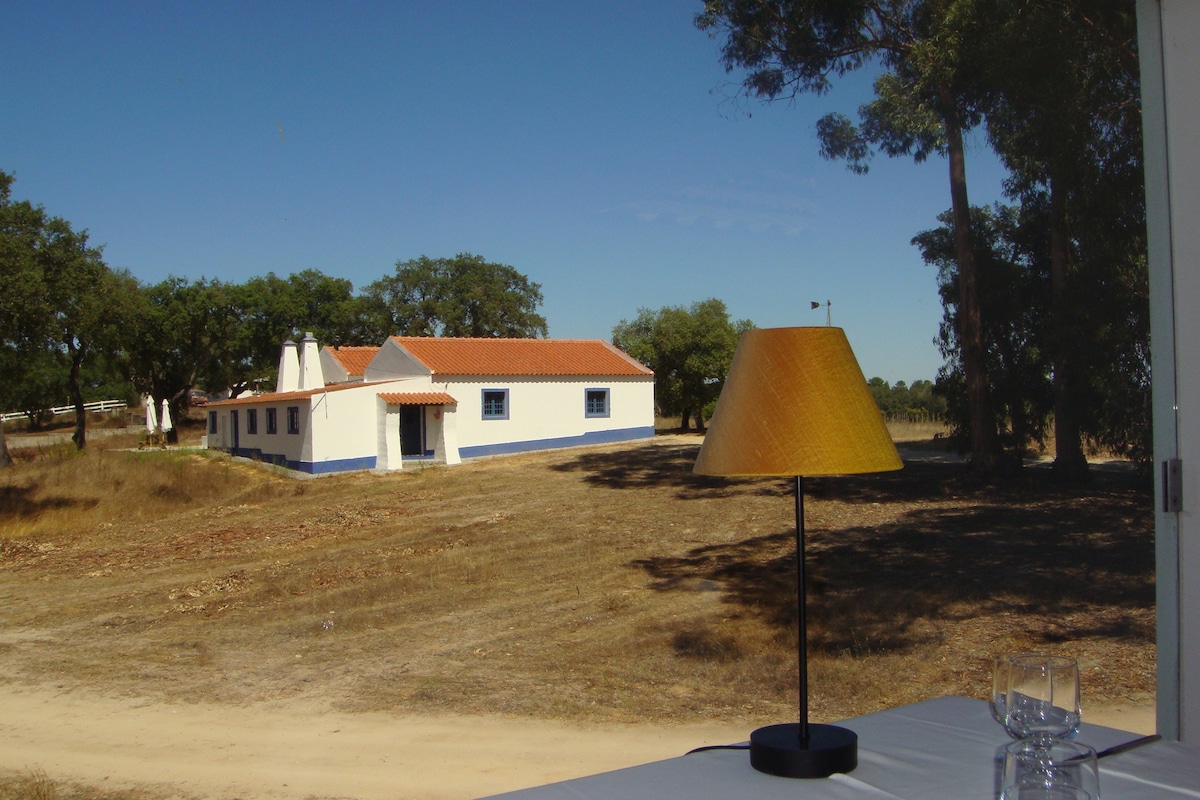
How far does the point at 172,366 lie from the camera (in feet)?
107

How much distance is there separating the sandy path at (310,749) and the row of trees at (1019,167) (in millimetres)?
8031

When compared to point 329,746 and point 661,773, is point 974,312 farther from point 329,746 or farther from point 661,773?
point 661,773

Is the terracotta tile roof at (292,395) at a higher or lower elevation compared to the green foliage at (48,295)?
lower

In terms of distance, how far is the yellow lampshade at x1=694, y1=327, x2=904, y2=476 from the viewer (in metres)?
2.04

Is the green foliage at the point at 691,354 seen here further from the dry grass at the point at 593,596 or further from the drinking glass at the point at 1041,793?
the drinking glass at the point at 1041,793

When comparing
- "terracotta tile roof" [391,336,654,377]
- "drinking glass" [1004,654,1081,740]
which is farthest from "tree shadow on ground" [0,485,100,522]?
"drinking glass" [1004,654,1081,740]

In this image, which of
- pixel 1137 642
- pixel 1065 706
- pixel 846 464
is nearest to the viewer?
pixel 1065 706

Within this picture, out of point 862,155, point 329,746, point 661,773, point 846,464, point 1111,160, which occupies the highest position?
point 862,155

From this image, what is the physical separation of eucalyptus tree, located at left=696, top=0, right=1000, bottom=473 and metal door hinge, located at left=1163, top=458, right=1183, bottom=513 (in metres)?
9.55

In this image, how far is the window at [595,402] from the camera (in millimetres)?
23828

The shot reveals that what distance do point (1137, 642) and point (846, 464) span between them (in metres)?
4.74

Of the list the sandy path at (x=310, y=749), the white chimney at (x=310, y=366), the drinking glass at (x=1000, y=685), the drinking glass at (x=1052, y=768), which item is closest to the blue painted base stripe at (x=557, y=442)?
the white chimney at (x=310, y=366)

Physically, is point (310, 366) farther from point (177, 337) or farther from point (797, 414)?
point (797, 414)

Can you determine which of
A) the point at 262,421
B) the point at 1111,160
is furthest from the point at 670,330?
the point at 1111,160
